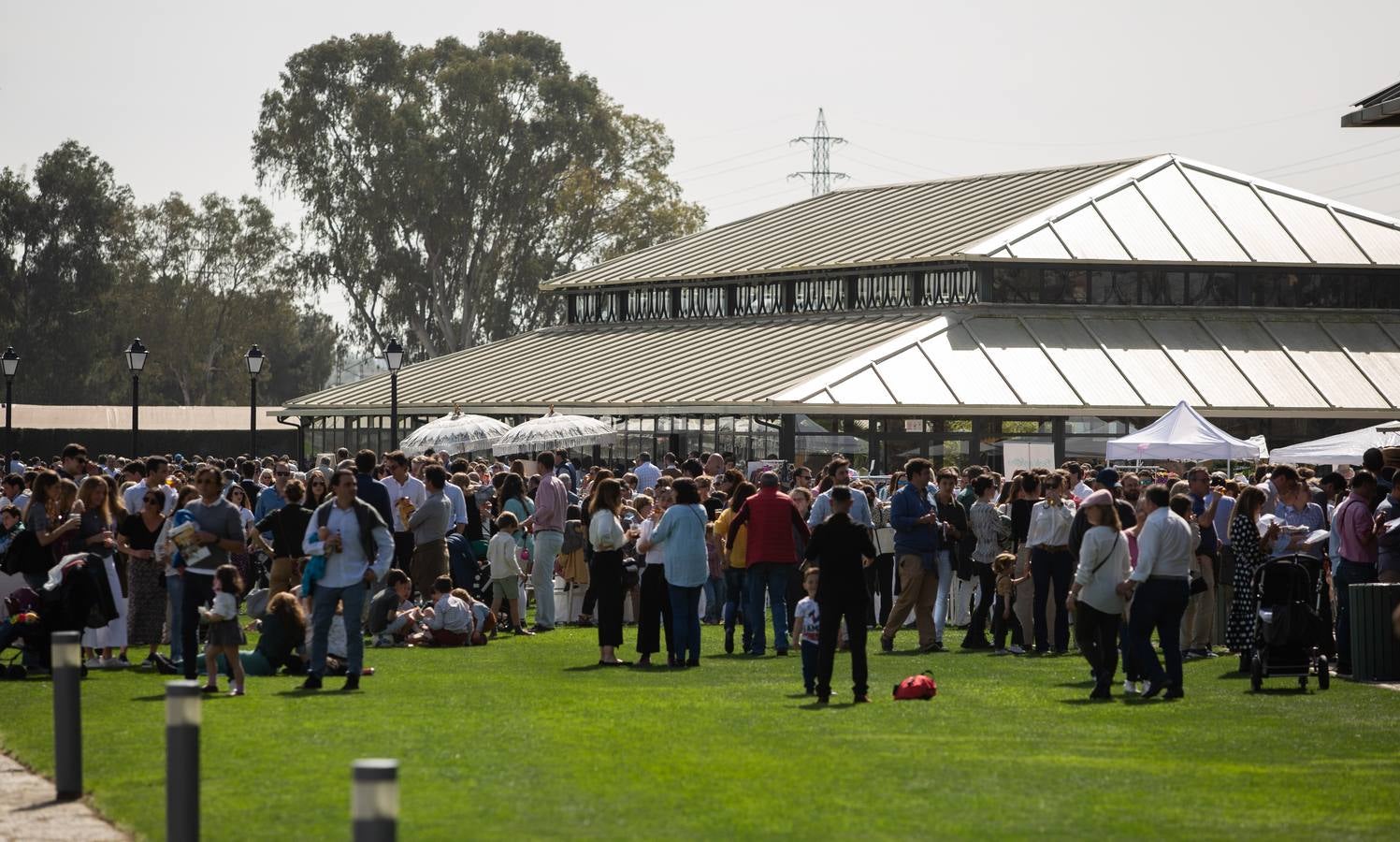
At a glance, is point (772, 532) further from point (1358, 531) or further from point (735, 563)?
point (1358, 531)

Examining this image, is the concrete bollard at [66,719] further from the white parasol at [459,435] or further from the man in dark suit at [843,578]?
the white parasol at [459,435]

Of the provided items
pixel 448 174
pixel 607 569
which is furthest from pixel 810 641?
pixel 448 174

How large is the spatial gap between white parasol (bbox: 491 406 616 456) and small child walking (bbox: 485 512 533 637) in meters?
14.7

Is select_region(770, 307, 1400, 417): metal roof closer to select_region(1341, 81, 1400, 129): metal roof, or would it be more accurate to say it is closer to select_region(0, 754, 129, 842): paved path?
select_region(1341, 81, 1400, 129): metal roof

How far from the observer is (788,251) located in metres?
59.4

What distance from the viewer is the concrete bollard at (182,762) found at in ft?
29.8

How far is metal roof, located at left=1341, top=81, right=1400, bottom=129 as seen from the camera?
1708cm

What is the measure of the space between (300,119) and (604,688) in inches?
2608

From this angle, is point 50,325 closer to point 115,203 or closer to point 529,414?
point 115,203

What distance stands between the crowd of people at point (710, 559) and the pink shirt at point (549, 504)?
3 cm

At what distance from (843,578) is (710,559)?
25.6ft

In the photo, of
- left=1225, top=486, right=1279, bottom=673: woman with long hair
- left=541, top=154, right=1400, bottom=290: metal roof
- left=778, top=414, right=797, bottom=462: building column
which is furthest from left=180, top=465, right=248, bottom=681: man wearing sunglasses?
left=541, top=154, right=1400, bottom=290: metal roof

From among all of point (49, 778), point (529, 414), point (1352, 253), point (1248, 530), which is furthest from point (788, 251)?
point (49, 778)

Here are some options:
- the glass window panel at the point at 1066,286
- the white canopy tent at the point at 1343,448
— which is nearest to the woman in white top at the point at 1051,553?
the white canopy tent at the point at 1343,448
